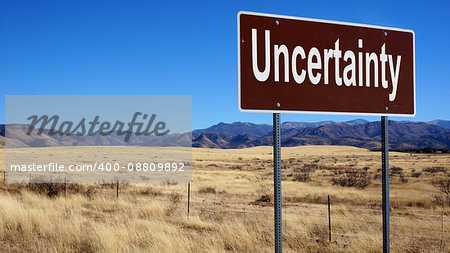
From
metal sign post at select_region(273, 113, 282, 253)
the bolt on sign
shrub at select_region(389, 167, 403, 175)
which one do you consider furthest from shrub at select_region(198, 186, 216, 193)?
shrub at select_region(389, 167, 403, 175)

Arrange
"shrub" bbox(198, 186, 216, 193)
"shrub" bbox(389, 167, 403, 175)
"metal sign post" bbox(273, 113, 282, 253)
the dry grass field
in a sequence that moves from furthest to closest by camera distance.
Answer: "shrub" bbox(389, 167, 403, 175) → "shrub" bbox(198, 186, 216, 193) → the dry grass field → "metal sign post" bbox(273, 113, 282, 253)

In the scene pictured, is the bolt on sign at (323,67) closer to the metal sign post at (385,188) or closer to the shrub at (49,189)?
the metal sign post at (385,188)

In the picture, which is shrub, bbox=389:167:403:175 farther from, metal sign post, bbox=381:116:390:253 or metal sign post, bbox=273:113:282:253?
metal sign post, bbox=273:113:282:253

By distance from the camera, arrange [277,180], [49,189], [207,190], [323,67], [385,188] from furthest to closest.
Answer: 1. [207,190]
2. [49,189]
3. [385,188]
4. [323,67]
5. [277,180]

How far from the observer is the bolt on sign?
320 centimetres

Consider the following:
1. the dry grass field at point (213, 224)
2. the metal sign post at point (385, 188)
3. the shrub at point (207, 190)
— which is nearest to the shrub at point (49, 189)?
the dry grass field at point (213, 224)

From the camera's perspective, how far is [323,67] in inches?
138

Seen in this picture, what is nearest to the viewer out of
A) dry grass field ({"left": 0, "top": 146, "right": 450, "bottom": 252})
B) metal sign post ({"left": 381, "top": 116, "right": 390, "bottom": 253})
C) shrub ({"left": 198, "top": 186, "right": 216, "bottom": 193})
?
metal sign post ({"left": 381, "top": 116, "right": 390, "bottom": 253})

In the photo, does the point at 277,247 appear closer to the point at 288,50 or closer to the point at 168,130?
the point at 288,50

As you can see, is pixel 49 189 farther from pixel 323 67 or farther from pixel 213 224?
pixel 323 67

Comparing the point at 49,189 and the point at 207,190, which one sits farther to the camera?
the point at 207,190

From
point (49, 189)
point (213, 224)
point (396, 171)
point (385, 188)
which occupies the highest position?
point (385, 188)

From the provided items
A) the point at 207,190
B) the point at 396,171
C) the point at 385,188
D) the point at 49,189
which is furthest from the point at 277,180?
the point at 396,171

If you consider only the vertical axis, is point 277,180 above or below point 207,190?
above
